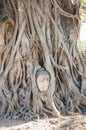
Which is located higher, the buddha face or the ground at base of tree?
the buddha face

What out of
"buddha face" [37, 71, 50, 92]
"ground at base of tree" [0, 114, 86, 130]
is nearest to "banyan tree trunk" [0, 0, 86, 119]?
"buddha face" [37, 71, 50, 92]

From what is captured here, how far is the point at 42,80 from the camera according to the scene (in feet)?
21.0

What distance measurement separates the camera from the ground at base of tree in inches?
228

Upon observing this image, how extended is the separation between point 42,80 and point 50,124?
0.72m

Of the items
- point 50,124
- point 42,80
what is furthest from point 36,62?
point 50,124

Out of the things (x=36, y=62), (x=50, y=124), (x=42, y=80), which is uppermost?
(x=36, y=62)

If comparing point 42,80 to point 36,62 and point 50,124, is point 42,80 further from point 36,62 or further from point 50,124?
point 50,124

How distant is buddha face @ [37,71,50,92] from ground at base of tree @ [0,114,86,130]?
50cm

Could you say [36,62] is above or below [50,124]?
above

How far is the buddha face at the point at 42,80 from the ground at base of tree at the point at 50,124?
50 centimetres

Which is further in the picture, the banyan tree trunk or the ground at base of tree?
the banyan tree trunk

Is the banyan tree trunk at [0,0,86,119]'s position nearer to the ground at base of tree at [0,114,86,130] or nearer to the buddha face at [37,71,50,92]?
the buddha face at [37,71,50,92]

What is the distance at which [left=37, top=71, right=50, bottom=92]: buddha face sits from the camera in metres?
6.39

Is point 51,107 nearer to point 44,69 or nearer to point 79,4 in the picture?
point 44,69
